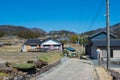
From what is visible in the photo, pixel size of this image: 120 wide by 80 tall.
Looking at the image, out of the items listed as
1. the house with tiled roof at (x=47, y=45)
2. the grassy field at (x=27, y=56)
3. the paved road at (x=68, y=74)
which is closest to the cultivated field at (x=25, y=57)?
the grassy field at (x=27, y=56)

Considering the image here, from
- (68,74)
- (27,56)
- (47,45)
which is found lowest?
(68,74)

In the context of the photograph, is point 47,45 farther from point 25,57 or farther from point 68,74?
point 68,74

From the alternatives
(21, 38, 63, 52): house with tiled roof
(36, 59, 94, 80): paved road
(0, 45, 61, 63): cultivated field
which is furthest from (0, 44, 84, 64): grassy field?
(21, 38, 63, 52): house with tiled roof

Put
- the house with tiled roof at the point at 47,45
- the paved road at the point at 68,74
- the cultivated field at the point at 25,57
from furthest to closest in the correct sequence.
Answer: the house with tiled roof at the point at 47,45
the cultivated field at the point at 25,57
the paved road at the point at 68,74

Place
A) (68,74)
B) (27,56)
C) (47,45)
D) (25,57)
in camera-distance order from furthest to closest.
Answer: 1. (47,45)
2. (27,56)
3. (25,57)
4. (68,74)

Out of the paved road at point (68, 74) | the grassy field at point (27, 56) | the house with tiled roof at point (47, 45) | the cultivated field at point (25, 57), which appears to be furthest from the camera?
the house with tiled roof at point (47, 45)

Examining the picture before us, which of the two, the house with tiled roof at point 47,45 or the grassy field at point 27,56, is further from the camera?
the house with tiled roof at point 47,45

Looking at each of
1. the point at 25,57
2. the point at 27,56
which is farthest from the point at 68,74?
the point at 27,56

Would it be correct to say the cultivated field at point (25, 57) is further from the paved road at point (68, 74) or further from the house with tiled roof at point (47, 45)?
the house with tiled roof at point (47, 45)

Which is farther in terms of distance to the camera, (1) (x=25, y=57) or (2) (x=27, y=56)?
(2) (x=27, y=56)

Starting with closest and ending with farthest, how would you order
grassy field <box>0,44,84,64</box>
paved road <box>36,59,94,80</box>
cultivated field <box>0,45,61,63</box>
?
paved road <box>36,59,94,80</box> → grassy field <box>0,44,84,64</box> → cultivated field <box>0,45,61,63</box>

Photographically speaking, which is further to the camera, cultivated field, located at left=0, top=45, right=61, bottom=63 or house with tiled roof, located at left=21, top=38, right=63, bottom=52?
house with tiled roof, located at left=21, top=38, right=63, bottom=52

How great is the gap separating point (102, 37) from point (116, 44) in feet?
37.8

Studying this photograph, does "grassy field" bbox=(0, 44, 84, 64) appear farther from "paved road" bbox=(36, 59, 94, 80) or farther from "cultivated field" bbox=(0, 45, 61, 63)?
"paved road" bbox=(36, 59, 94, 80)
